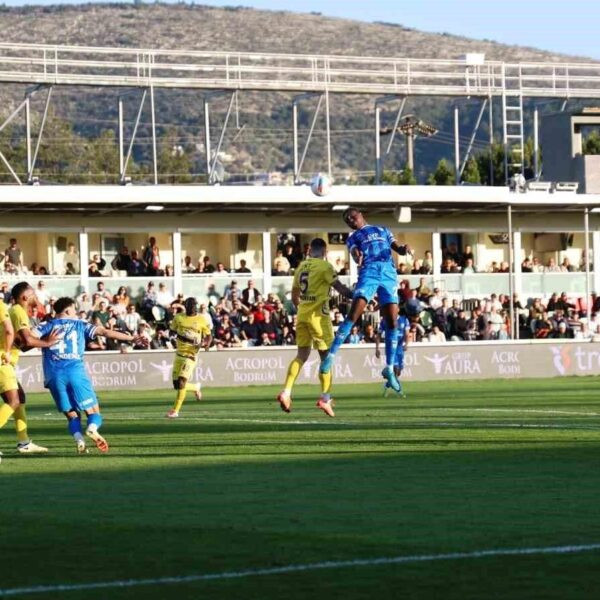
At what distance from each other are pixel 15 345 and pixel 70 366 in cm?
130

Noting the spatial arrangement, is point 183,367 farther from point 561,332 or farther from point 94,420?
point 561,332

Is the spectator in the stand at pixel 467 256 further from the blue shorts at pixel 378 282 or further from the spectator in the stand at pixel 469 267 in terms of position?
the blue shorts at pixel 378 282

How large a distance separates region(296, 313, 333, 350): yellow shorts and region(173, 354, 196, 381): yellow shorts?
160 inches

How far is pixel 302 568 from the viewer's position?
7859 millimetres

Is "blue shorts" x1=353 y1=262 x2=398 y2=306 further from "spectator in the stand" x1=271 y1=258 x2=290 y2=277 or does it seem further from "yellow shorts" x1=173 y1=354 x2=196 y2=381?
"spectator in the stand" x1=271 y1=258 x2=290 y2=277

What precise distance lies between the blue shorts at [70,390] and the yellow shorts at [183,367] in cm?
788

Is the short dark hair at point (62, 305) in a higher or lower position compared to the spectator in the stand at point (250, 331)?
higher

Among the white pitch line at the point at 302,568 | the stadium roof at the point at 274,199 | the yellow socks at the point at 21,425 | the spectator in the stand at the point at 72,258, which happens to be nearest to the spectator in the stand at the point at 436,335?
the stadium roof at the point at 274,199

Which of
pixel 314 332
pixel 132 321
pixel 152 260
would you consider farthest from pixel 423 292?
pixel 314 332

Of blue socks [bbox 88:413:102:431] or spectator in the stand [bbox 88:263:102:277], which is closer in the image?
blue socks [bbox 88:413:102:431]

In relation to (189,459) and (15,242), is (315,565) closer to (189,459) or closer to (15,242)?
(189,459)

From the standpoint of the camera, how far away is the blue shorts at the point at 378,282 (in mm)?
19203

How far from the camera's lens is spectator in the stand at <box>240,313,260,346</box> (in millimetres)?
37156

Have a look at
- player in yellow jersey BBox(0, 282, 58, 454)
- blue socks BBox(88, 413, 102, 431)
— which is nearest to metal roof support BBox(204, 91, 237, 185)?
player in yellow jersey BBox(0, 282, 58, 454)
